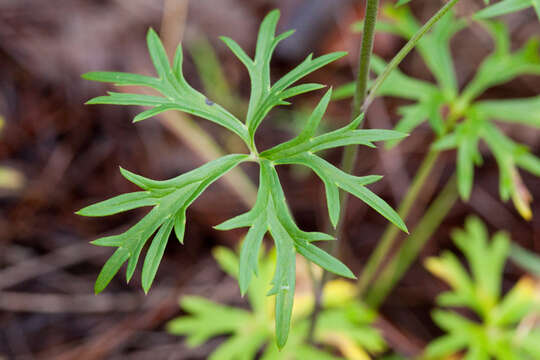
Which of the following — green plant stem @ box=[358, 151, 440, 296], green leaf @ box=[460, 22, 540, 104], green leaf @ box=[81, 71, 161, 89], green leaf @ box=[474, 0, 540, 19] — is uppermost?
green leaf @ box=[474, 0, 540, 19]

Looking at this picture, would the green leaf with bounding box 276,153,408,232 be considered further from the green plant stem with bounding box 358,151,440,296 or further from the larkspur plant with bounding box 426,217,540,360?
the larkspur plant with bounding box 426,217,540,360

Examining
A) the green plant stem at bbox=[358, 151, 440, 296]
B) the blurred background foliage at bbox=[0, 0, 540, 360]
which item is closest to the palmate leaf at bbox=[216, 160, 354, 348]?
the green plant stem at bbox=[358, 151, 440, 296]

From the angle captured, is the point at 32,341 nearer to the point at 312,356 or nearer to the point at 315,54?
the point at 312,356

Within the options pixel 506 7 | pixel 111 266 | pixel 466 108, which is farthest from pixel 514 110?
pixel 111 266

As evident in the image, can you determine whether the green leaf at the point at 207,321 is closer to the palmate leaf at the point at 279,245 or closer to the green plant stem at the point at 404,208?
the green plant stem at the point at 404,208

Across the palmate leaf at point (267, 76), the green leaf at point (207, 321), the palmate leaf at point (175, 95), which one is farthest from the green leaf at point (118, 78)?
the green leaf at point (207, 321)

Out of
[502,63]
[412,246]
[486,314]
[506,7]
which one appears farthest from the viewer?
[412,246]

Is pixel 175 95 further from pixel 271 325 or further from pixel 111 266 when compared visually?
pixel 271 325
